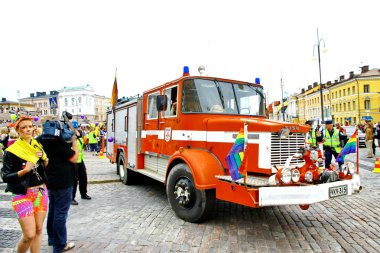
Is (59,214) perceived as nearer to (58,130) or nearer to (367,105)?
(58,130)

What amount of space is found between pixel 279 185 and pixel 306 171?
60 centimetres

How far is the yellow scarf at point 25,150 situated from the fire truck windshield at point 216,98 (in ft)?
9.54

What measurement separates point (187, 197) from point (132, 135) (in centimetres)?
359

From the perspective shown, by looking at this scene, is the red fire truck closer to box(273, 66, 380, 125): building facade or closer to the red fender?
the red fender

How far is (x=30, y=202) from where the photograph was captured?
332 cm

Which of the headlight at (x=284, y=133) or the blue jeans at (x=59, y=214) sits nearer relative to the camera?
the blue jeans at (x=59, y=214)

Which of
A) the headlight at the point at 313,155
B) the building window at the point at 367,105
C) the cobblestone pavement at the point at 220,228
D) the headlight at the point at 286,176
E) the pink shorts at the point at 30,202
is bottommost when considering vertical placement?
Result: the cobblestone pavement at the point at 220,228

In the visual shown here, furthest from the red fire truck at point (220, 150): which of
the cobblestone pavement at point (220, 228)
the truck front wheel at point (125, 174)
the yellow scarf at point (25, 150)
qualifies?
the yellow scarf at point (25, 150)

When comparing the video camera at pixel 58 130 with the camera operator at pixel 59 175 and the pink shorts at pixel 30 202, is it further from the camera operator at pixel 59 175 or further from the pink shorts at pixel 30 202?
the pink shorts at pixel 30 202

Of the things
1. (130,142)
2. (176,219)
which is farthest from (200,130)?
(130,142)

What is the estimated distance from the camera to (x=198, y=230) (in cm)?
488

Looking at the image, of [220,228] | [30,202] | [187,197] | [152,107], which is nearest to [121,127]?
[152,107]

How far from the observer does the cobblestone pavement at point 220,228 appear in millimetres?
4250

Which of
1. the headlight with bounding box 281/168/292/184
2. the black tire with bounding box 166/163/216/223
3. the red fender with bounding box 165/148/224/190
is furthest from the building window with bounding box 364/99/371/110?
the headlight with bounding box 281/168/292/184
